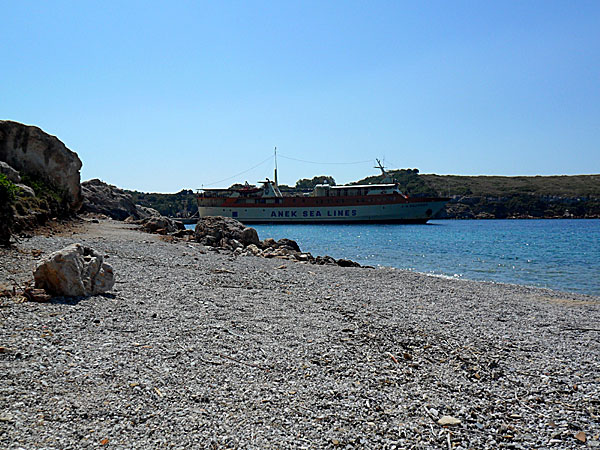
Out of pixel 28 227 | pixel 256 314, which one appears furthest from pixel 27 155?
pixel 256 314

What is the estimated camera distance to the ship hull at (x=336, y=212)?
2736 inches

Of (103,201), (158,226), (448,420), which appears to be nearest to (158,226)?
(158,226)

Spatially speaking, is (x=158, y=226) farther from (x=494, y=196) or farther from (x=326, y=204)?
(x=494, y=196)

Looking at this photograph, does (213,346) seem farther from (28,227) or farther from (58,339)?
(28,227)

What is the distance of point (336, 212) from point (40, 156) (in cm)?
5480

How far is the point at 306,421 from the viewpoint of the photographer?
3.60 m

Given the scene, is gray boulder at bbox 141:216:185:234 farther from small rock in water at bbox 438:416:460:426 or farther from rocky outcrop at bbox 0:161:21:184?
small rock in water at bbox 438:416:460:426

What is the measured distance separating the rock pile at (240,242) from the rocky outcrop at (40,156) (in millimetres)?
6669

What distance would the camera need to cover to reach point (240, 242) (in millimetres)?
20156

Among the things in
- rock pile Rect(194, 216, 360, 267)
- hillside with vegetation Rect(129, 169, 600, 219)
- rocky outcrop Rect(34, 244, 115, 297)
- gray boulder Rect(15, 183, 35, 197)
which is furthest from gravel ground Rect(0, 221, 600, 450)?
hillside with vegetation Rect(129, 169, 600, 219)

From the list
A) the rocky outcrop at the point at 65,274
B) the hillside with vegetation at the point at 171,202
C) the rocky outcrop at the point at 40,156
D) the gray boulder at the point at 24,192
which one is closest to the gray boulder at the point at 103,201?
the rocky outcrop at the point at 40,156

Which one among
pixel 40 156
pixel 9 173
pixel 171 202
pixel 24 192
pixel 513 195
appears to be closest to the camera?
pixel 9 173

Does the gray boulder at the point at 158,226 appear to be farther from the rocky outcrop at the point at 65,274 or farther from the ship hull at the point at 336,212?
the ship hull at the point at 336,212

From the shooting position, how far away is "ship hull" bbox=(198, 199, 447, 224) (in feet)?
228
